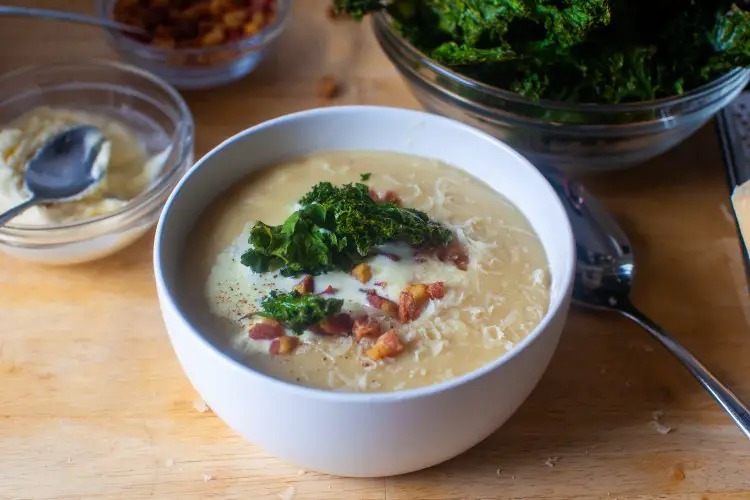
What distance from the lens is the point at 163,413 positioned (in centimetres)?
121

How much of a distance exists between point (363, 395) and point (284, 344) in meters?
0.17

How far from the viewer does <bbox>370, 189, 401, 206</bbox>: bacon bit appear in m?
1.27

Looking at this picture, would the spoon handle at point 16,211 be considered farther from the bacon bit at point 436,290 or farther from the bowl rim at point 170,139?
the bacon bit at point 436,290

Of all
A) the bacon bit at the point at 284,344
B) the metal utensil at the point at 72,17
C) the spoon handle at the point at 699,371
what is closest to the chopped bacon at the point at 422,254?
the bacon bit at the point at 284,344

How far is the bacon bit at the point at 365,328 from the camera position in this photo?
3.44 feet

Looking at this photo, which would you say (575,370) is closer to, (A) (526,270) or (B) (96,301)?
(A) (526,270)

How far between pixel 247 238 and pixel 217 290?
0.36 ft

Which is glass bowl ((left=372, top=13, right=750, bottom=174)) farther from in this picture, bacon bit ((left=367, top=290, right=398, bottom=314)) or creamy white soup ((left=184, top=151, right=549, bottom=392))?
bacon bit ((left=367, top=290, right=398, bottom=314))

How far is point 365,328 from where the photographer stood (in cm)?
105

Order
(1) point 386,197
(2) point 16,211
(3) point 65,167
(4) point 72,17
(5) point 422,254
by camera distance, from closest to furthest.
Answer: (5) point 422,254 < (1) point 386,197 < (2) point 16,211 < (3) point 65,167 < (4) point 72,17

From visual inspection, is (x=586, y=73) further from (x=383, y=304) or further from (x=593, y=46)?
(x=383, y=304)

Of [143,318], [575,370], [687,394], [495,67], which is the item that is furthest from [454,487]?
[495,67]

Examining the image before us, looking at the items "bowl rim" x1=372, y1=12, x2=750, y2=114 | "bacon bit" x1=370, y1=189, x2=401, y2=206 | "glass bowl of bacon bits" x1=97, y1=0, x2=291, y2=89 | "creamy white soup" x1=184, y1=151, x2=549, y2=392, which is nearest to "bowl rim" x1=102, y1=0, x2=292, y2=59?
"glass bowl of bacon bits" x1=97, y1=0, x2=291, y2=89

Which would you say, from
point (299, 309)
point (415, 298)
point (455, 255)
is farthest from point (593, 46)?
point (299, 309)
